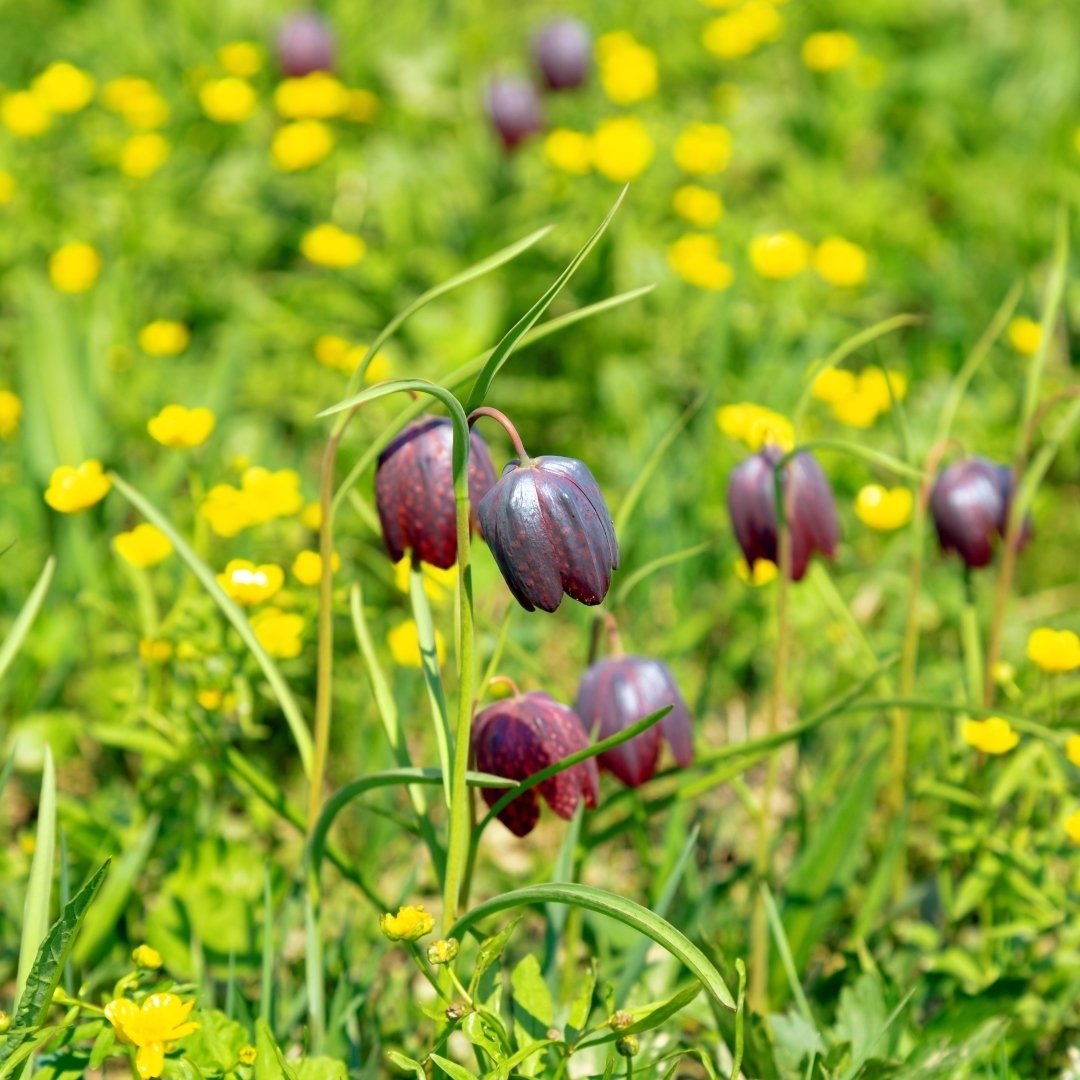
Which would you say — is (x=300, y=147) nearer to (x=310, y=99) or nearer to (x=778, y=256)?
(x=310, y=99)

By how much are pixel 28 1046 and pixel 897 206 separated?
8.77 feet

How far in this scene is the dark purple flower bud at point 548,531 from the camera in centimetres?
105

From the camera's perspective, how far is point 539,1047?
1.07 metres

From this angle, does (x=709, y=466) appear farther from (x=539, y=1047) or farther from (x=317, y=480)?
(x=539, y=1047)

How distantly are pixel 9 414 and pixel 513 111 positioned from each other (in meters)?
1.42

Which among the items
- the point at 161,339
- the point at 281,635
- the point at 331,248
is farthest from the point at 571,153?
the point at 281,635

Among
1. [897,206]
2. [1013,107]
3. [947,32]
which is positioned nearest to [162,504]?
[897,206]

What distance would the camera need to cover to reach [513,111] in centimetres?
318

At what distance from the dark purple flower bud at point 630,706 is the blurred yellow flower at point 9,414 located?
1.27m

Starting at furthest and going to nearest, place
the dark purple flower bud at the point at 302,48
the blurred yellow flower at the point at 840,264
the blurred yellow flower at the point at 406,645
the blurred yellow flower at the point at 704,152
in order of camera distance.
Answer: the dark purple flower bud at the point at 302,48 → the blurred yellow flower at the point at 704,152 → the blurred yellow flower at the point at 840,264 → the blurred yellow flower at the point at 406,645

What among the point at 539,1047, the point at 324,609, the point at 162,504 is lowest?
the point at 162,504

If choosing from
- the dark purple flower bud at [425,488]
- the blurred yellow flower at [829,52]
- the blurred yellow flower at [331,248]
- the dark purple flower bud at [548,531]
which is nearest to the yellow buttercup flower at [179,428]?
the dark purple flower bud at [425,488]

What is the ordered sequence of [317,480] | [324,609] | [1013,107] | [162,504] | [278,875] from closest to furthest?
[324,609] < [278,875] < [162,504] < [317,480] < [1013,107]

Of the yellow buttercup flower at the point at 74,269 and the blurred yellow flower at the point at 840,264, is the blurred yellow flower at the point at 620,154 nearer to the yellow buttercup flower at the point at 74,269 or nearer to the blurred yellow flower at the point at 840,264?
the blurred yellow flower at the point at 840,264
